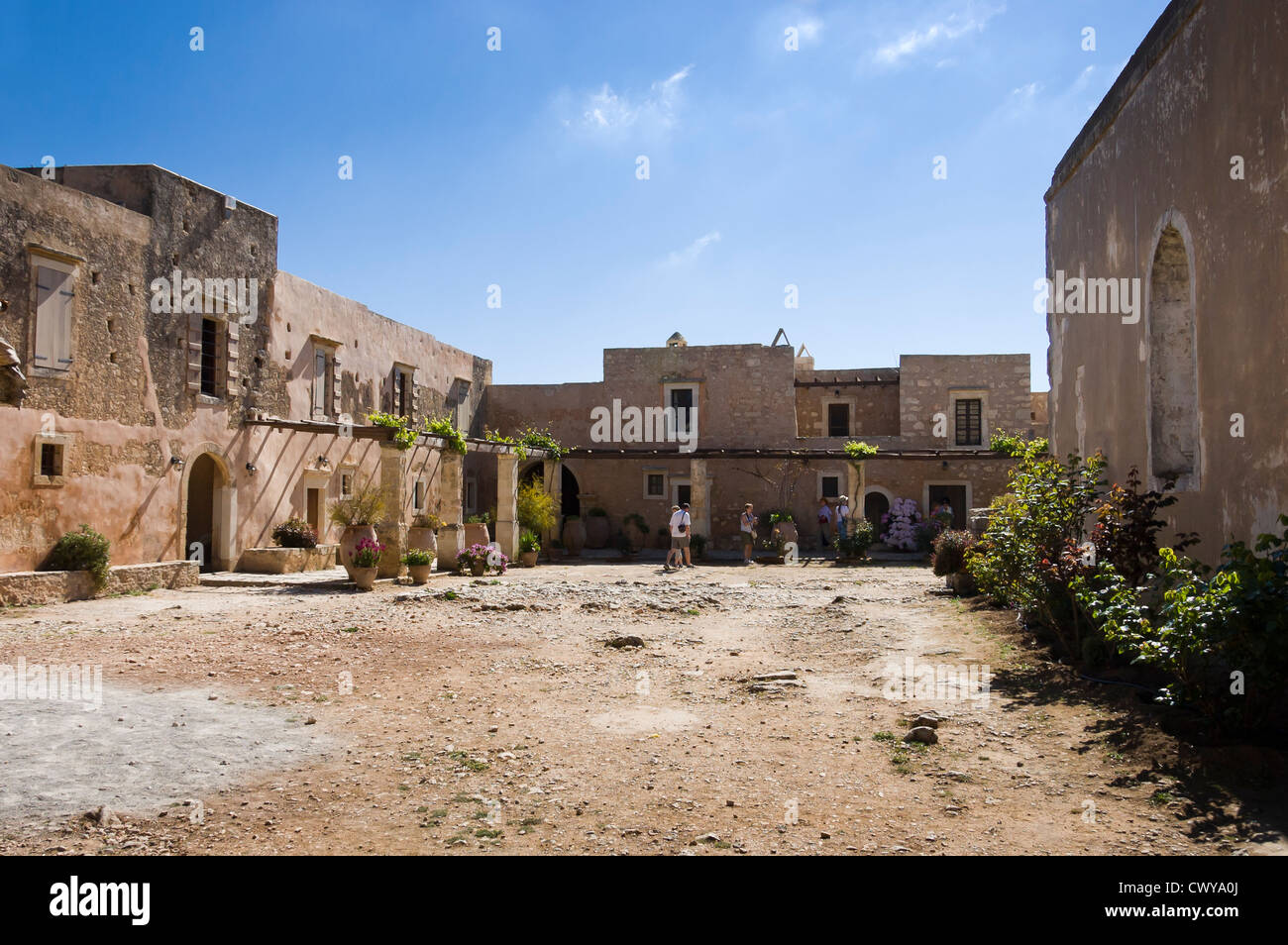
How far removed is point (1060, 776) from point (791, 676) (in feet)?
9.71

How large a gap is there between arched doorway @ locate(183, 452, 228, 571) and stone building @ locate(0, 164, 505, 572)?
46mm

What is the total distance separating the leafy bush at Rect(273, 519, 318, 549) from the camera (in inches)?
686

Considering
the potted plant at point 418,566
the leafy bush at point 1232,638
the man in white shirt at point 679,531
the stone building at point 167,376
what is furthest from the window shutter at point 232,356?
the leafy bush at point 1232,638

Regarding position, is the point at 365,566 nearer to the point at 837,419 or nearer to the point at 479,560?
the point at 479,560

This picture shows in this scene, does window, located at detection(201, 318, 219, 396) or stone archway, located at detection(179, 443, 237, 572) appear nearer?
stone archway, located at detection(179, 443, 237, 572)

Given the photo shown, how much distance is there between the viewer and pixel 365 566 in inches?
555

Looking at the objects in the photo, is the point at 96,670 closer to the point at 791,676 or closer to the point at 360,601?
the point at 360,601

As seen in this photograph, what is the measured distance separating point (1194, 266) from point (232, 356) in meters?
15.3

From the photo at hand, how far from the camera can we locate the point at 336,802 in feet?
14.3

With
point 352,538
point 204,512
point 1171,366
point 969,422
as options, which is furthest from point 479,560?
point 969,422

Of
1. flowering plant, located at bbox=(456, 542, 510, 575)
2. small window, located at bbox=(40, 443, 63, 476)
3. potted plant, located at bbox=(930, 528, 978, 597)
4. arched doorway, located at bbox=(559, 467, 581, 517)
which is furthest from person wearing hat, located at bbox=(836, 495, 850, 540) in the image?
small window, located at bbox=(40, 443, 63, 476)

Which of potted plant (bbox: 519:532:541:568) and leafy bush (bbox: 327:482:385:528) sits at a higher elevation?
leafy bush (bbox: 327:482:385:528)

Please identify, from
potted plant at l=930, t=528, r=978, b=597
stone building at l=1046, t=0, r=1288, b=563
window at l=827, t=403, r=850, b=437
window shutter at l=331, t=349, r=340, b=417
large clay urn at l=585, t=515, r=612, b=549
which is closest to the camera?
stone building at l=1046, t=0, r=1288, b=563

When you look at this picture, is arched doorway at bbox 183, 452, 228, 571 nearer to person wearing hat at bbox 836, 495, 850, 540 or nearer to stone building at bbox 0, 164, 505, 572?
stone building at bbox 0, 164, 505, 572
